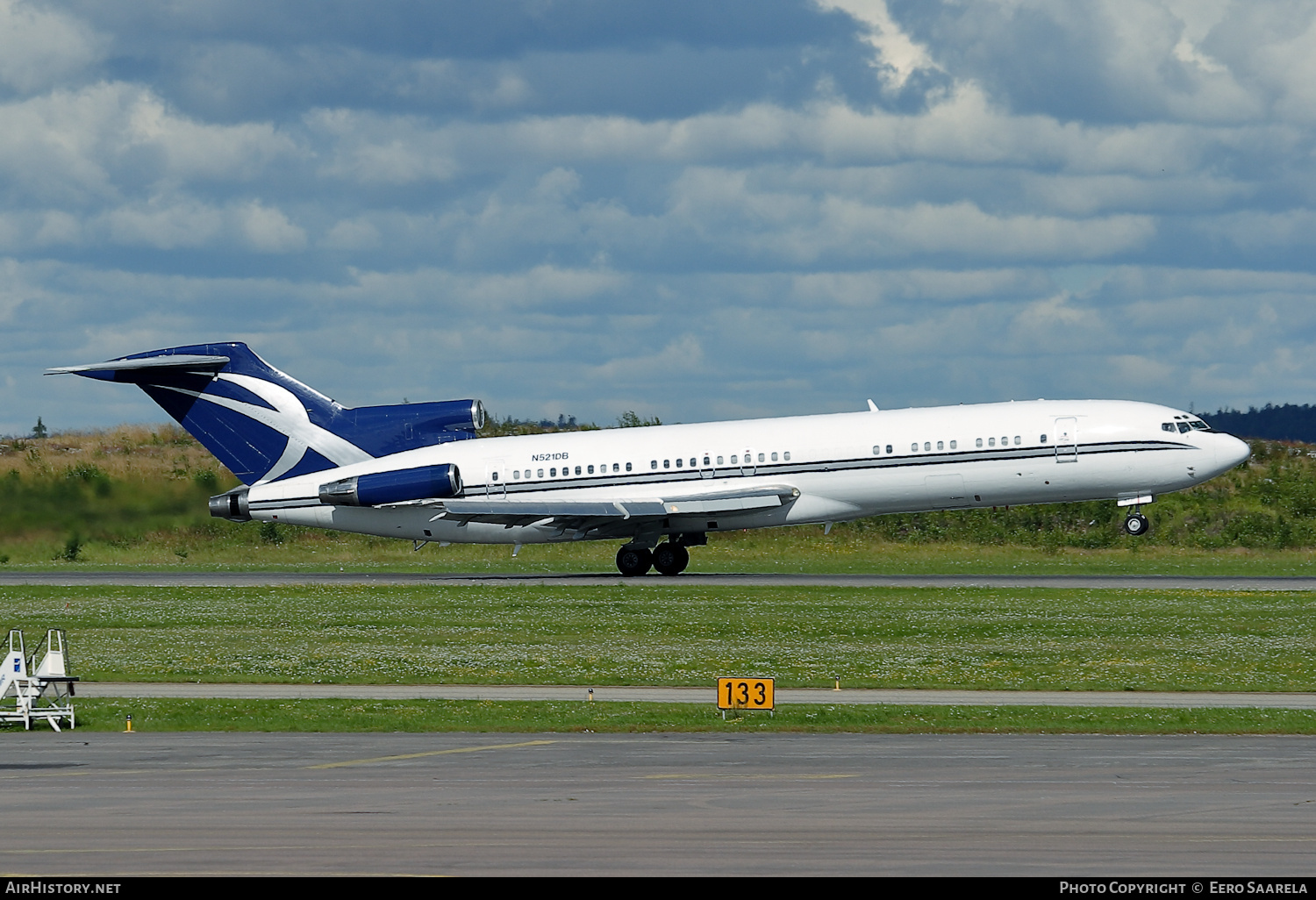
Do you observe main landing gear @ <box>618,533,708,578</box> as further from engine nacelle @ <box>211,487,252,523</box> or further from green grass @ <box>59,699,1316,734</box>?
green grass @ <box>59,699,1316,734</box>

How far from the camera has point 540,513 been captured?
48.9 meters

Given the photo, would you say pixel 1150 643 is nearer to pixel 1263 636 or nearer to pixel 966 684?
pixel 1263 636

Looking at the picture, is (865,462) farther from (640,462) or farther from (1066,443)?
(640,462)

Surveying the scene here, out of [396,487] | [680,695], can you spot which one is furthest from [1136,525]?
[680,695]

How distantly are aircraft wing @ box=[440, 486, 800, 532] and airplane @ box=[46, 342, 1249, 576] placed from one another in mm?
60

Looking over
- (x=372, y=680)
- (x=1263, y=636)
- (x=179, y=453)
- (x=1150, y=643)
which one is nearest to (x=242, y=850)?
(x=372, y=680)

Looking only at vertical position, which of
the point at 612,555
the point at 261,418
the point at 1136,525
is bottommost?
the point at 612,555

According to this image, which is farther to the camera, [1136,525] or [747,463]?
[747,463]

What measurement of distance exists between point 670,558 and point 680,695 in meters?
24.2

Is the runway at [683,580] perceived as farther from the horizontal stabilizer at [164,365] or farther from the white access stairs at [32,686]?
the white access stairs at [32,686]

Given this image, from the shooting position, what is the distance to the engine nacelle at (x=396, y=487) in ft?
168

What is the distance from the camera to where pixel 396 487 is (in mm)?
51188

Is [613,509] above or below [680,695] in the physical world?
above
